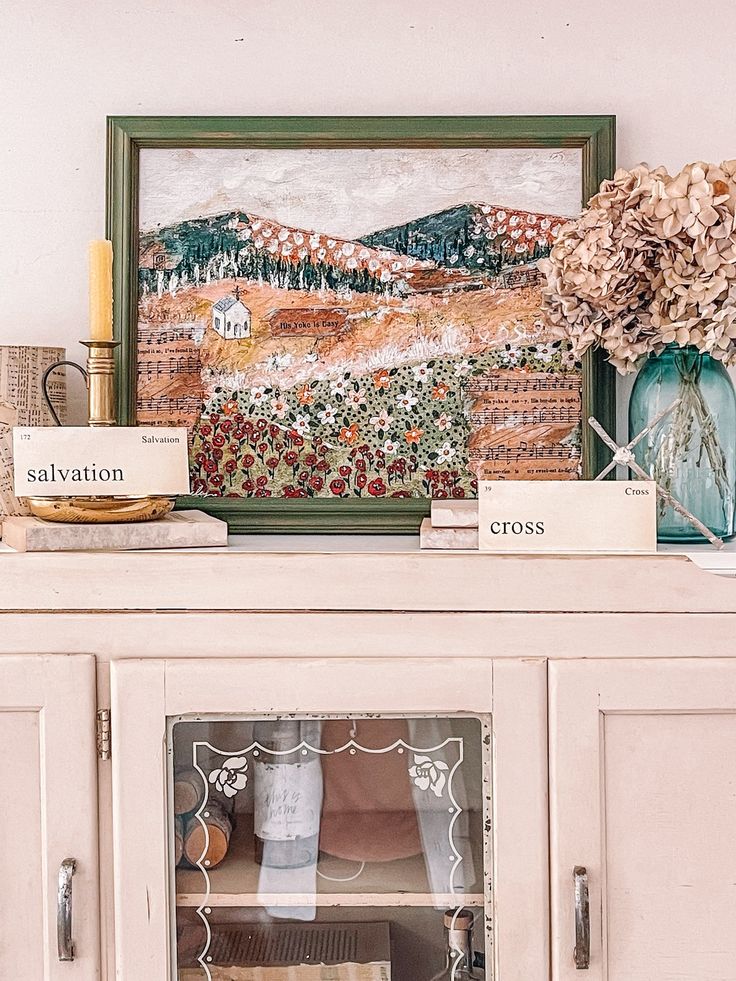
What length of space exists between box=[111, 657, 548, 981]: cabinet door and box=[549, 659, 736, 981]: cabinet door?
0.03 metres

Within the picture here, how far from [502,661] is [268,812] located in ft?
0.93

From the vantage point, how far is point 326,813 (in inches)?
41.0

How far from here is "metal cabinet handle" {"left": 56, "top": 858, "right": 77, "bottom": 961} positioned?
0.99 m

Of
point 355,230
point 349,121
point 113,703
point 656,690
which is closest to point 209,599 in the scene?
point 113,703

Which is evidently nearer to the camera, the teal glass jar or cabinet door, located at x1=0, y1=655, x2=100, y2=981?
cabinet door, located at x1=0, y1=655, x2=100, y2=981

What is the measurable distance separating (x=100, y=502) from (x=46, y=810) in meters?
0.31

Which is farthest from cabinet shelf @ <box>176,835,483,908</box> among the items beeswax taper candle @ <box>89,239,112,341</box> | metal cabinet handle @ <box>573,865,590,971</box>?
beeswax taper candle @ <box>89,239,112,341</box>

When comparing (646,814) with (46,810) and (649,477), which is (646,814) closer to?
(649,477)

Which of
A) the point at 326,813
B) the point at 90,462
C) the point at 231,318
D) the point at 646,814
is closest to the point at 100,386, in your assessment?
the point at 90,462

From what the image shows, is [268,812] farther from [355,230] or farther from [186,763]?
[355,230]

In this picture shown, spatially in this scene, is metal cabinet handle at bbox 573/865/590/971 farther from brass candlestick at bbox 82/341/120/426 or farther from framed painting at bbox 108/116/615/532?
brass candlestick at bbox 82/341/120/426

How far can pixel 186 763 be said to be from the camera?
3.33 ft

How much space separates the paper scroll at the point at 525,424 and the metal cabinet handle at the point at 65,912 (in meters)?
0.66

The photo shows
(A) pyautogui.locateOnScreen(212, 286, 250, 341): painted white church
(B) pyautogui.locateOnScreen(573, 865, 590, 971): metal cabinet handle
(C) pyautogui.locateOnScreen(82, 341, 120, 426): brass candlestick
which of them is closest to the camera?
(B) pyautogui.locateOnScreen(573, 865, 590, 971): metal cabinet handle
